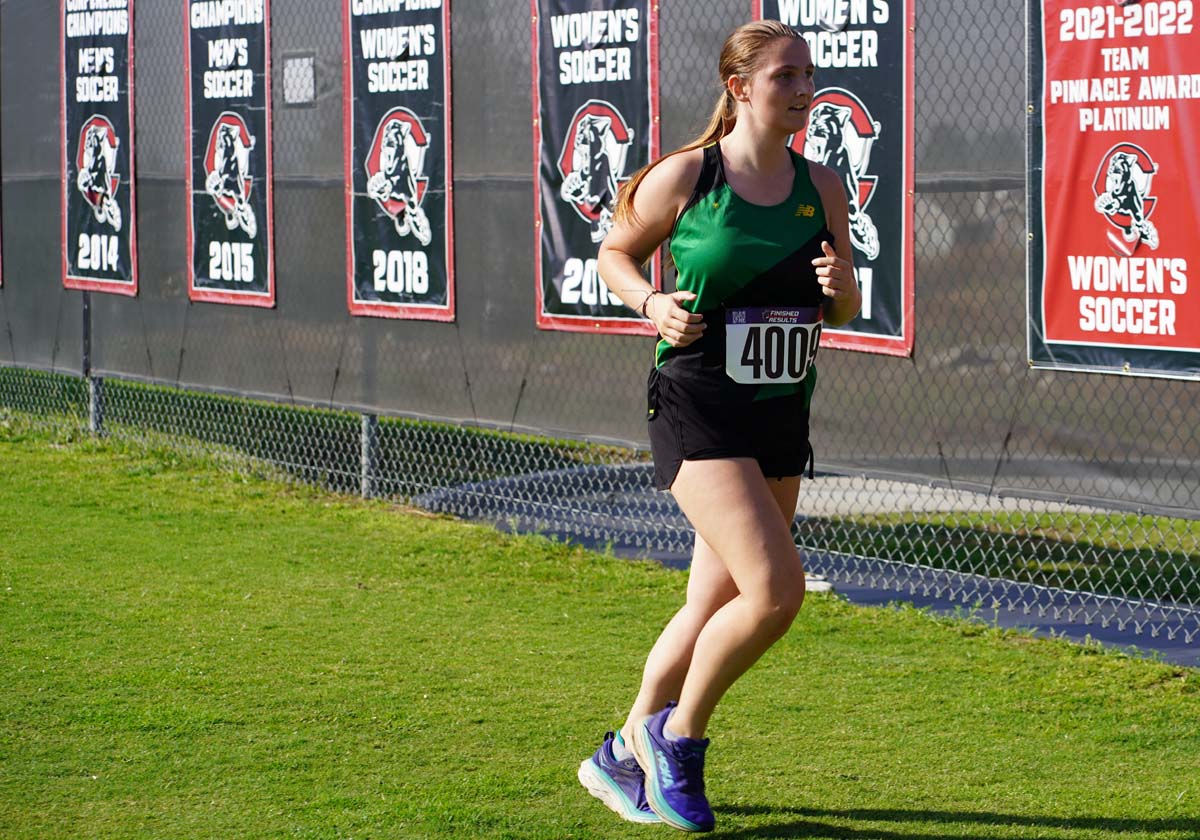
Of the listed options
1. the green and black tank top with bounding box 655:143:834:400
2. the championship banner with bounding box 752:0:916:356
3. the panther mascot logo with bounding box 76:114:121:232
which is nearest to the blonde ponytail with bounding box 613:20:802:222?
the green and black tank top with bounding box 655:143:834:400

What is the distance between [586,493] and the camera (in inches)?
367

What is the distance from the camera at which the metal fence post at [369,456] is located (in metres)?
9.22

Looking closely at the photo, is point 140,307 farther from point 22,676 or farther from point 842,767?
point 842,767

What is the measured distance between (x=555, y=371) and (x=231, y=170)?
2867mm

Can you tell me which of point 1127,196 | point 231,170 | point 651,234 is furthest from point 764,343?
point 231,170

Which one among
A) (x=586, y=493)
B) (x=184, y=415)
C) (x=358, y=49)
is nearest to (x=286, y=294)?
(x=358, y=49)

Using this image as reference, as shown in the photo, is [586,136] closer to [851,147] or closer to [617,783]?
[851,147]

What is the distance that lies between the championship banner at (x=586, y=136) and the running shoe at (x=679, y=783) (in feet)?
11.8

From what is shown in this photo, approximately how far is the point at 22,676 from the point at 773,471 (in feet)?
9.22

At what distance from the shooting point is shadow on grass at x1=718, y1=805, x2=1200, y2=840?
13.9 feet

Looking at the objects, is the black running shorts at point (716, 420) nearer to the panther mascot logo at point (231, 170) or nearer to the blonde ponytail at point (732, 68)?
the blonde ponytail at point (732, 68)

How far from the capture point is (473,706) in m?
5.34

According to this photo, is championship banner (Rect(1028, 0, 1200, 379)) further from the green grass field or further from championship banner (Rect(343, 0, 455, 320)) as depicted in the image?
championship banner (Rect(343, 0, 455, 320))

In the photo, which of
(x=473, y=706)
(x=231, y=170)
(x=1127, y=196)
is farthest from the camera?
(x=231, y=170)
